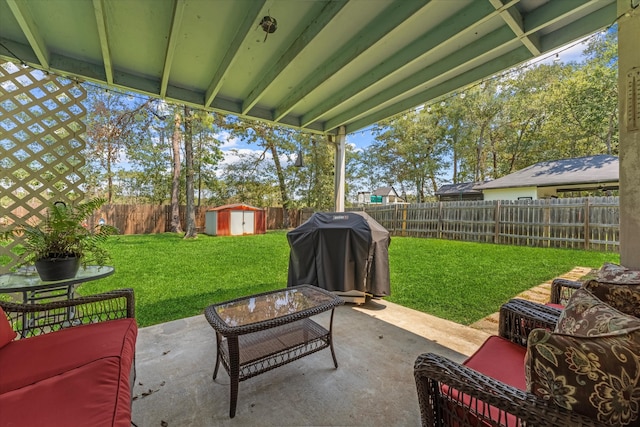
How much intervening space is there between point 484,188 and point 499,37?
36.8 ft

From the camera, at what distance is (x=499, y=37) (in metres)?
2.05

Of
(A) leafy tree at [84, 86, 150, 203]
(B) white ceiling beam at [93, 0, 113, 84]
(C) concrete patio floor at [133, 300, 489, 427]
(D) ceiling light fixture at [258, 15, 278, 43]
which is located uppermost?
(A) leafy tree at [84, 86, 150, 203]

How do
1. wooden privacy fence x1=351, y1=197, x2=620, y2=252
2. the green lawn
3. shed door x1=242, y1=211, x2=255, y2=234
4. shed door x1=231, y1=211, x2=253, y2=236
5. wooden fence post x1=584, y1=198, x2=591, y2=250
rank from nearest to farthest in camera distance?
1. the green lawn
2. wooden privacy fence x1=351, y1=197, x2=620, y2=252
3. wooden fence post x1=584, y1=198, x2=591, y2=250
4. shed door x1=231, y1=211, x2=253, y2=236
5. shed door x1=242, y1=211, x2=255, y2=234

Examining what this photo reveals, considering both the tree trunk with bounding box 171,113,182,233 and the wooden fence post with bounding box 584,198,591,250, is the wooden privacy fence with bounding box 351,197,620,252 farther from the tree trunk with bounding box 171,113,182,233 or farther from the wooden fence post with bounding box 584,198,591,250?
the tree trunk with bounding box 171,113,182,233

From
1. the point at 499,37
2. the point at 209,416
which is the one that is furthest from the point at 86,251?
the point at 499,37

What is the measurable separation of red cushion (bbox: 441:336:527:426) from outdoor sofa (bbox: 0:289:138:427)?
1.17 m

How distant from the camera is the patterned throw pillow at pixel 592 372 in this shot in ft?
2.27

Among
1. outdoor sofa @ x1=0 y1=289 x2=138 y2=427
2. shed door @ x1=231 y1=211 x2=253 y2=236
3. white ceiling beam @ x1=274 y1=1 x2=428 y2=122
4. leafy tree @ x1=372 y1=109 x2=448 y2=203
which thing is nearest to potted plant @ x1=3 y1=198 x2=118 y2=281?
outdoor sofa @ x1=0 y1=289 x2=138 y2=427

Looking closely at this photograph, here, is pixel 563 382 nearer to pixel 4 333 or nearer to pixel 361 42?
pixel 361 42

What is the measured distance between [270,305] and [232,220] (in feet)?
33.8

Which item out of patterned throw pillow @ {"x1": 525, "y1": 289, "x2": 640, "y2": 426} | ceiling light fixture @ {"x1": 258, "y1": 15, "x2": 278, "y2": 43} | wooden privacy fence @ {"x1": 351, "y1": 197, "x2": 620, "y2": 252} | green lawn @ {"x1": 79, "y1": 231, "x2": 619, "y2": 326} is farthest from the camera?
wooden privacy fence @ {"x1": 351, "y1": 197, "x2": 620, "y2": 252}

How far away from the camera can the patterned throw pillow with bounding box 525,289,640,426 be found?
692 mm

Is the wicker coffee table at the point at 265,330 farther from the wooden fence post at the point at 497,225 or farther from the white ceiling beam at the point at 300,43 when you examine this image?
the wooden fence post at the point at 497,225

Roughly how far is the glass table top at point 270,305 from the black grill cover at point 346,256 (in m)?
0.80
